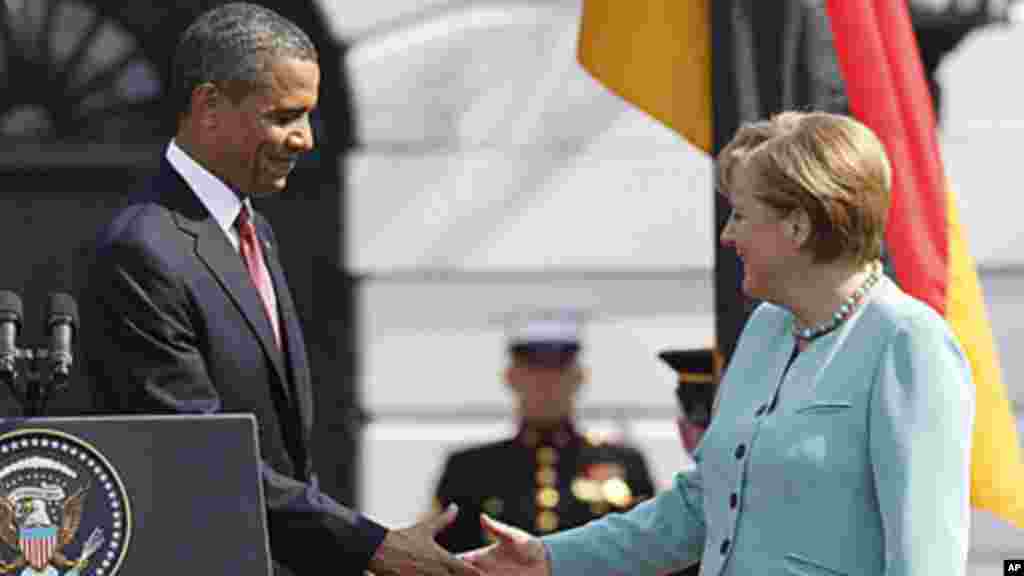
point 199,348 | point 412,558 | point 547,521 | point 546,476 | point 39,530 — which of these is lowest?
point 547,521

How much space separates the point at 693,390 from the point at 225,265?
1571 millimetres

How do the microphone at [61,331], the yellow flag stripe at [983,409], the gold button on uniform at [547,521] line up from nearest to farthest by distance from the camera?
the microphone at [61,331] → the yellow flag stripe at [983,409] → the gold button on uniform at [547,521]

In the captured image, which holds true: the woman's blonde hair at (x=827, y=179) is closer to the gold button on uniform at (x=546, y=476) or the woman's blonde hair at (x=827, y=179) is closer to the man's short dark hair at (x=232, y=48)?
the man's short dark hair at (x=232, y=48)

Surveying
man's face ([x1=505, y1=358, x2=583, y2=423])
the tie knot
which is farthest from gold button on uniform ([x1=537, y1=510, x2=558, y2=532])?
the tie knot

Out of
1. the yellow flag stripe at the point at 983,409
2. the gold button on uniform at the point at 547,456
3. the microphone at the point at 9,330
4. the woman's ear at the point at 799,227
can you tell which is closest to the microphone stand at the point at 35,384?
the microphone at the point at 9,330

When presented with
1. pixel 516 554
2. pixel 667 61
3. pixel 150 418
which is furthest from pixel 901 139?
pixel 150 418

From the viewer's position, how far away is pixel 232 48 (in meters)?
4.26

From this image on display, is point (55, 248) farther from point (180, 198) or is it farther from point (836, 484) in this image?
point (836, 484)

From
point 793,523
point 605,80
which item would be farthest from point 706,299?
point 793,523

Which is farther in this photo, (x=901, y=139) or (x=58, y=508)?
(x=901, y=139)

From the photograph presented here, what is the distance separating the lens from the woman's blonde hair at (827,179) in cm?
366

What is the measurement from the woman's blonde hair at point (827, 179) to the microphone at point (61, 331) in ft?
3.31

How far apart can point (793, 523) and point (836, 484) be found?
0.09 m

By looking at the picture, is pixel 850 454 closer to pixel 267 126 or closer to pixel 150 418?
pixel 150 418
